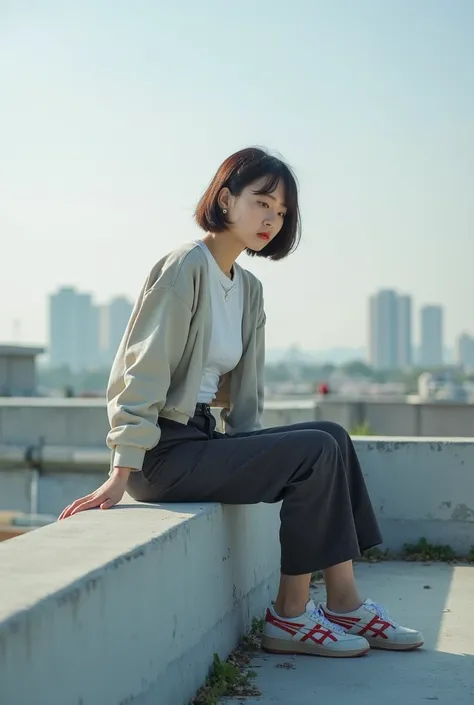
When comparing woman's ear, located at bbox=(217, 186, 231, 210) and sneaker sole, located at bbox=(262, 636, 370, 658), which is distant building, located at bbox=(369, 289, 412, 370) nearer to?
woman's ear, located at bbox=(217, 186, 231, 210)

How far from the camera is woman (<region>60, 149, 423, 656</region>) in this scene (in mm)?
3379

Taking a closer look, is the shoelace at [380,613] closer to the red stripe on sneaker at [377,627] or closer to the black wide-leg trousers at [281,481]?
the red stripe on sneaker at [377,627]

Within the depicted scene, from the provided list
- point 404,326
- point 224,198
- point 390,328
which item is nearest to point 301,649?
point 224,198

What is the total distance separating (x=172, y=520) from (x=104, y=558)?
0.57 meters

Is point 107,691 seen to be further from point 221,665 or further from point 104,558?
point 221,665

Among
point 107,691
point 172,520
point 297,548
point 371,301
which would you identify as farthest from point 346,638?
point 371,301

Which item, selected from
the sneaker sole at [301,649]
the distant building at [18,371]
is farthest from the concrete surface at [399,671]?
the distant building at [18,371]

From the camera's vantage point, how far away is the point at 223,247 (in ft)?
12.4

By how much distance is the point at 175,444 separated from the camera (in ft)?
11.5

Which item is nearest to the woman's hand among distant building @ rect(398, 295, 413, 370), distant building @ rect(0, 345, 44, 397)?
distant building @ rect(0, 345, 44, 397)

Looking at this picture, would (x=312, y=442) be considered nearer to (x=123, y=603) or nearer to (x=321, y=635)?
(x=321, y=635)

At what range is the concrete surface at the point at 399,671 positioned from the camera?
10.1 ft

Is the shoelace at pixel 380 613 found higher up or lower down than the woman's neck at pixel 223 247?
lower down

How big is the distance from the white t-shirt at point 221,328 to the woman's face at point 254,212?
0.14 m
